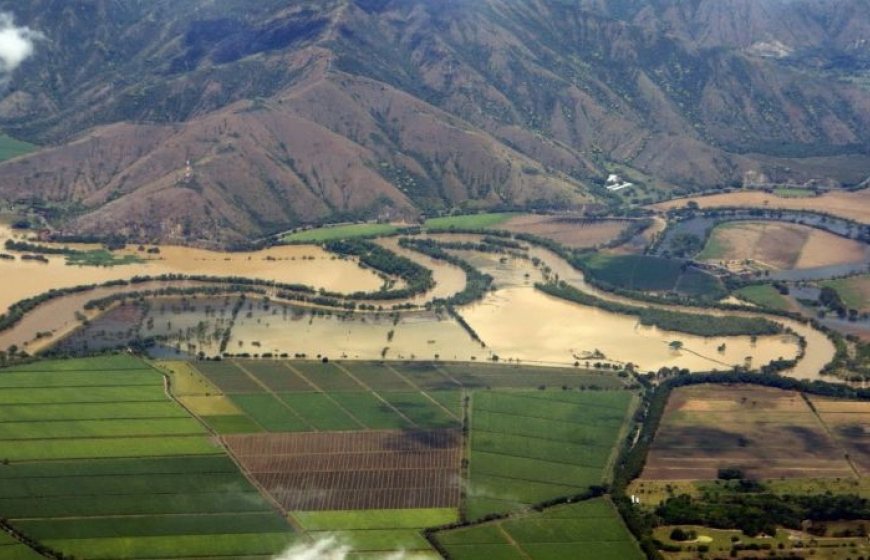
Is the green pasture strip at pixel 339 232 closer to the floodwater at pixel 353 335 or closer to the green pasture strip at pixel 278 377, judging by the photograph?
the floodwater at pixel 353 335

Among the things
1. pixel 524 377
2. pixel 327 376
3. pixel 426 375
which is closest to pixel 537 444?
pixel 524 377

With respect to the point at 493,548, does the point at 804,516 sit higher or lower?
higher

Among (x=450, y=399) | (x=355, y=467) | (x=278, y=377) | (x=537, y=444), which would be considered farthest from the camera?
(x=278, y=377)

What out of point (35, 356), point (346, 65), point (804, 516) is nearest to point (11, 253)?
point (35, 356)

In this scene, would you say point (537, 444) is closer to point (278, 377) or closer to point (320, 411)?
point (320, 411)

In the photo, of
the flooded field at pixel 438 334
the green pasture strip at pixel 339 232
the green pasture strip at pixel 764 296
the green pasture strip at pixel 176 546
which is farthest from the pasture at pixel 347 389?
the green pasture strip at pixel 339 232

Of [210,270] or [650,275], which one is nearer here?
[210,270]

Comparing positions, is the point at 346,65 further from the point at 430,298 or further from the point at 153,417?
the point at 153,417
